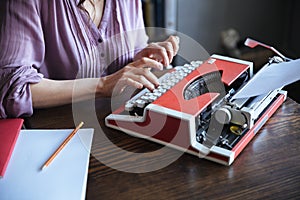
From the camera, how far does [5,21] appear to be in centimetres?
101

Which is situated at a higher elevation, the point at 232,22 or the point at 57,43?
the point at 57,43

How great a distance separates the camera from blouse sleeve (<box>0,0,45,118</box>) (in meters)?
0.98

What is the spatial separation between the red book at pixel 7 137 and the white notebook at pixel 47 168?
19mm

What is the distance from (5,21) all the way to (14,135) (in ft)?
0.91

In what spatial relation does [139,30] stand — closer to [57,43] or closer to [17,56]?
[57,43]

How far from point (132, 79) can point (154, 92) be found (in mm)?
75

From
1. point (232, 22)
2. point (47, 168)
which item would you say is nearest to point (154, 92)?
point (47, 168)

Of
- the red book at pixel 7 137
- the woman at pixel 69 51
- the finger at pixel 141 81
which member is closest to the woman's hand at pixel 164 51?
the woman at pixel 69 51

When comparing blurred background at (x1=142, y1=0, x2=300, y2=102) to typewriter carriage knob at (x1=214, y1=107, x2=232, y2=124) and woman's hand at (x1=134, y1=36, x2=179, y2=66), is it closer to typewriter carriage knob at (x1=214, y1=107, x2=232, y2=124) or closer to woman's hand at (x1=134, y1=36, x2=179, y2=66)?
woman's hand at (x1=134, y1=36, x2=179, y2=66)

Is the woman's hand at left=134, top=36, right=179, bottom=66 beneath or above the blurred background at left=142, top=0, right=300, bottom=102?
above

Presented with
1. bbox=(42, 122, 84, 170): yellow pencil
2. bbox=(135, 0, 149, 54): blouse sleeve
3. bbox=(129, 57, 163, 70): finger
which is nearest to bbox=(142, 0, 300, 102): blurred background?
bbox=(135, 0, 149, 54): blouse sleeve

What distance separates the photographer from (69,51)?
1.19 m

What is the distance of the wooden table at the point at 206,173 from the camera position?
786 millimetres

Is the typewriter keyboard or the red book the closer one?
the red book
